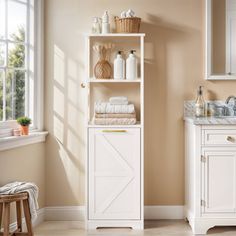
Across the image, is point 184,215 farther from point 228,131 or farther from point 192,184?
point 228,131

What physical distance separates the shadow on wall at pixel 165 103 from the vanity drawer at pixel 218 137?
1.77 feet

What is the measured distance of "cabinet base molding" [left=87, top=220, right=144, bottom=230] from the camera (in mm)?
4055

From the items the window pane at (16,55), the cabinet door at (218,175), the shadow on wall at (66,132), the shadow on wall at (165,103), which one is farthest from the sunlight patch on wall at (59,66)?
the cabinet door at (218,175)

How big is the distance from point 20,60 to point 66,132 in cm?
80

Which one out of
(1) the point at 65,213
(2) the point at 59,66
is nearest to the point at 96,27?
(2) the point at 59,66

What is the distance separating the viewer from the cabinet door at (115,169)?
4027mm

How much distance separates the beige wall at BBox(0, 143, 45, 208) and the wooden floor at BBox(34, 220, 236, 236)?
299 mm

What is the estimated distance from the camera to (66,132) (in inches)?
172

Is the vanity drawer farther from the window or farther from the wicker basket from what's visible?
the window

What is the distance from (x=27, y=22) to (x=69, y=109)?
2.89 feet

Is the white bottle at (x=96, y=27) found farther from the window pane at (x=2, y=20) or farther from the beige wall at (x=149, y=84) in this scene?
the window pane at (x=2, y=20)

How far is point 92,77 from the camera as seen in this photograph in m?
4.34

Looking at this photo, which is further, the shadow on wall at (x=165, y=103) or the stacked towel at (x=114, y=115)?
the shadow on wall at (x=165, y=103)

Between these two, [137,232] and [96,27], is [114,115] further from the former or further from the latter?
[137,232]
